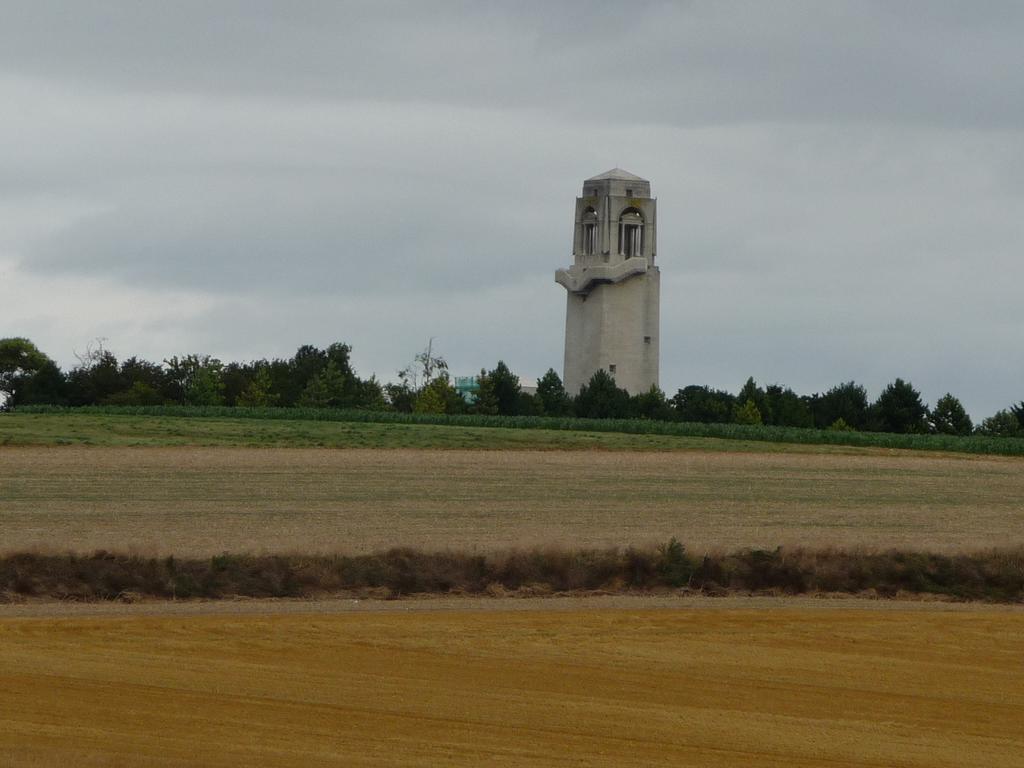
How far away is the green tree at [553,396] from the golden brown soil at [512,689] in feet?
283

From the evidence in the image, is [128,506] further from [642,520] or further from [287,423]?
[287,423]

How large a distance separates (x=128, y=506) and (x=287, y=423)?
4049 centimetres

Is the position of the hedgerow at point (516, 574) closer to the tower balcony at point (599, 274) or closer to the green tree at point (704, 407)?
the green tree at point (704, 407)

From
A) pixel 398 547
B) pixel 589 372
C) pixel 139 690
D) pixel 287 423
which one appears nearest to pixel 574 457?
pixel 287 423

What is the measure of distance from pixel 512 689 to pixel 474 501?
23.0m

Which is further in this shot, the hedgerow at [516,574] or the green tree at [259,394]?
the green tree at [259,394]

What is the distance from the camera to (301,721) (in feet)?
50.8

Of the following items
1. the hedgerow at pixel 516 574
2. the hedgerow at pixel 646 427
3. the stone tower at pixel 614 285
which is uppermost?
the stone tower at pixel 614 285

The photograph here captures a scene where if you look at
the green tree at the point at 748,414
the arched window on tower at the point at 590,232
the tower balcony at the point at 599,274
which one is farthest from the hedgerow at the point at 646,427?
the arched window on tower at the point at 590,232

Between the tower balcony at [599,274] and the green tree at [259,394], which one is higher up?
the tower balcony at [599,274]

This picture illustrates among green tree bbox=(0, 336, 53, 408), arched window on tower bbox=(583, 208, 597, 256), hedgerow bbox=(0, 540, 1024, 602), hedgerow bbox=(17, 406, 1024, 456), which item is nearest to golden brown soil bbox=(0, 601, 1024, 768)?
hedgerow bbox=(0, 540, 1024, 602)

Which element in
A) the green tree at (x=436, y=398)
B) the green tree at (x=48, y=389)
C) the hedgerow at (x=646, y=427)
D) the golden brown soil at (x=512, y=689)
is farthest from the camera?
the green tree at (x=436, y=398)

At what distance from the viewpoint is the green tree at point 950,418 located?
106m

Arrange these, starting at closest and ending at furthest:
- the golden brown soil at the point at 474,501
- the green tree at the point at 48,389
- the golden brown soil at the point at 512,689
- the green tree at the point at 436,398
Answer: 1. the golden brown soil at the point at 512,689
2. the golden brown soil at the point at 474,501
3. the green tree at the point at 48,389
4. the green tree at the point at 436,398
